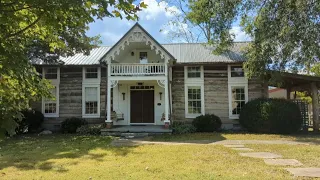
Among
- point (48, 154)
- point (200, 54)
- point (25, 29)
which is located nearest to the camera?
point (25, 29)

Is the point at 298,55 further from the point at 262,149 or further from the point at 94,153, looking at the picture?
the point at 94,153

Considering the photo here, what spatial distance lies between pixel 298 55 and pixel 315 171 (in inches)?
429

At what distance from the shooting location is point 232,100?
60.6 feet

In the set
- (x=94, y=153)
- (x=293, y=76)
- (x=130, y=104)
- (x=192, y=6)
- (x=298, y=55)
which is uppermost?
(x=192, y=6)

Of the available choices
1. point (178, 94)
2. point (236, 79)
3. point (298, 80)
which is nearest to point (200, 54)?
point (236, 79)

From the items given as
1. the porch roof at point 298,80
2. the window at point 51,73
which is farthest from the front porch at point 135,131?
the porch roof at point 298,80

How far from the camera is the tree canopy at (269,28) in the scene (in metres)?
14.1

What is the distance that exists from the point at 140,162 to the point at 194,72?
1126 centimetres

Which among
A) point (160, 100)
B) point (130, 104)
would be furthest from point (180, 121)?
point (130, 104)

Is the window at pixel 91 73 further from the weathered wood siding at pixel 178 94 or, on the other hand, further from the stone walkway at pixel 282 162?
the stone walkway at pixel 282 162

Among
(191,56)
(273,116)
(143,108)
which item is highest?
(191,56)

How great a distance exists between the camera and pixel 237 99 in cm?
1852

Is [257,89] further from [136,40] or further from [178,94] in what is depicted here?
[136,40]

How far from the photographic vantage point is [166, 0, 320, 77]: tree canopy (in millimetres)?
14141
